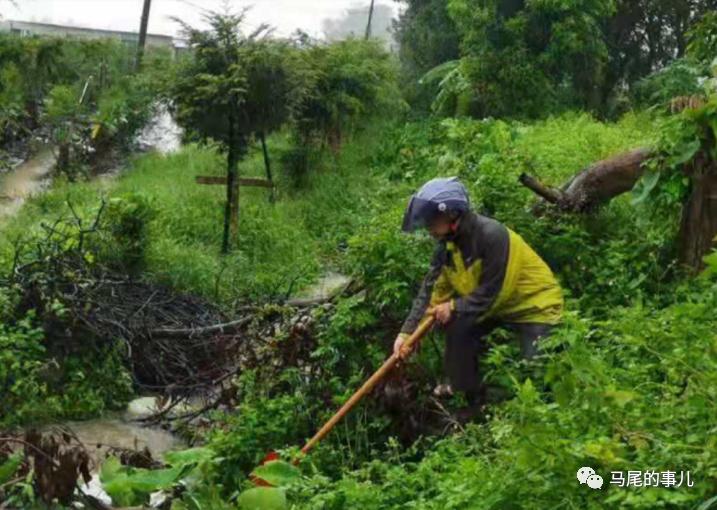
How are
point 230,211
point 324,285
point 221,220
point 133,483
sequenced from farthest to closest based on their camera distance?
point 221,220, point 230,211, point 324,285, point 133,483

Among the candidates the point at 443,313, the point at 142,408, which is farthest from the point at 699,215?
the point at 142,408

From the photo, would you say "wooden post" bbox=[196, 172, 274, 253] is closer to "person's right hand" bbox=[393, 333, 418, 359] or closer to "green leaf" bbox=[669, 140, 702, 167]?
"green leaf" bbox=[669, 140, 702, 167]

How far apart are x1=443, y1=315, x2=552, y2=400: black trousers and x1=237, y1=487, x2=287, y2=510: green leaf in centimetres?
184

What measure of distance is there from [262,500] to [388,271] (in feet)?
9.87

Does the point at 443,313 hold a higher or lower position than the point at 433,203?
lower

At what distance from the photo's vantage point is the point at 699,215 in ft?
23.9

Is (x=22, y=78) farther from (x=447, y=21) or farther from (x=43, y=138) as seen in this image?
(x=447, y=21)

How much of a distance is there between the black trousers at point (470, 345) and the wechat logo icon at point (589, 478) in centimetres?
223

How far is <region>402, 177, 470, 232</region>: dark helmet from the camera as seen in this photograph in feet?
19.4

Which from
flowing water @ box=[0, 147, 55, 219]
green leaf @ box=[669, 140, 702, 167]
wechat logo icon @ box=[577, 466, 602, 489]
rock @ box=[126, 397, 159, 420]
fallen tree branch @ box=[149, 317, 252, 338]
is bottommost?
rock @ box=[126, 397, 159, 420]

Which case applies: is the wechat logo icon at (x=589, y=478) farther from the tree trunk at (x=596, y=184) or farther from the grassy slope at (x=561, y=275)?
the tree trunk at (x=596, y=184)

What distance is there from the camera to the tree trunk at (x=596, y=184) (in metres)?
7.98

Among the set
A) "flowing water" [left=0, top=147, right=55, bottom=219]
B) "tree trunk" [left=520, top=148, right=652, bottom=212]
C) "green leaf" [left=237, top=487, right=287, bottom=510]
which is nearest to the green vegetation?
"green leaf" [left=237, top=487, right=287, bottom=510]

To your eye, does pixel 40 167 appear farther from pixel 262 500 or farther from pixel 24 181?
pixel 262 500
